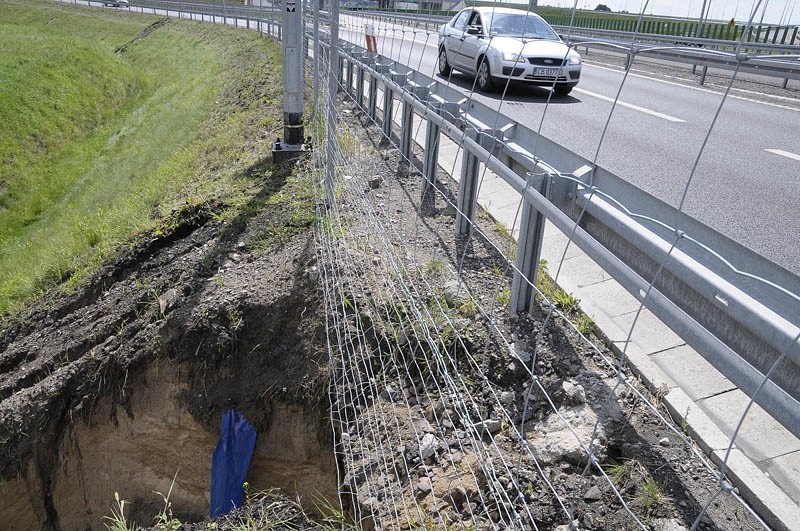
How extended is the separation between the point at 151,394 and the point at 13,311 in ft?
12.6

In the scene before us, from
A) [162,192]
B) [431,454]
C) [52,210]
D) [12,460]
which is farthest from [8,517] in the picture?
[52,210]

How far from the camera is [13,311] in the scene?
8.29 metres

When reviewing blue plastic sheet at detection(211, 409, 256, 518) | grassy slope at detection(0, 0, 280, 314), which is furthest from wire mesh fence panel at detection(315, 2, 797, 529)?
grassy slope at detection(0, 0, 280, 314)

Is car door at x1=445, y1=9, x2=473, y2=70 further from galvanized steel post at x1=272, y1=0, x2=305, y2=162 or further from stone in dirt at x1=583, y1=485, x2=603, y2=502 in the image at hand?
stone in dirt at x1=583, y1=485, x2=603, y2=502

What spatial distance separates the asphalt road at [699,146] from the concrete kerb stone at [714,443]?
104 cm

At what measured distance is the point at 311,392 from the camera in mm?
4809

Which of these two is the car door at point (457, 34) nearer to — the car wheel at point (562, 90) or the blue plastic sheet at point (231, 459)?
the car wheel at point (562, 90)

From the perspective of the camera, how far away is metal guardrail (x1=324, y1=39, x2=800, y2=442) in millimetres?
1614

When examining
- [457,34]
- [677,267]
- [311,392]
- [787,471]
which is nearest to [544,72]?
[457,34]

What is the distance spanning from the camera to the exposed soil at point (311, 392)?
3.06m

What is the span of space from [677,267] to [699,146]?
7234 millimetres

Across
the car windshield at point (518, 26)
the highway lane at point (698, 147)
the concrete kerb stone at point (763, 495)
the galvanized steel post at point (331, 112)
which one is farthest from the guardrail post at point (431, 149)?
the car windshield at point (518, 26)

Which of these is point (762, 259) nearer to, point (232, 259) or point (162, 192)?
point (232, 259)

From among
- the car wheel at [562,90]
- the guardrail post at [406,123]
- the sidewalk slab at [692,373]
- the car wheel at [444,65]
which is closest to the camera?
the sidewalk slab at [692,373]
